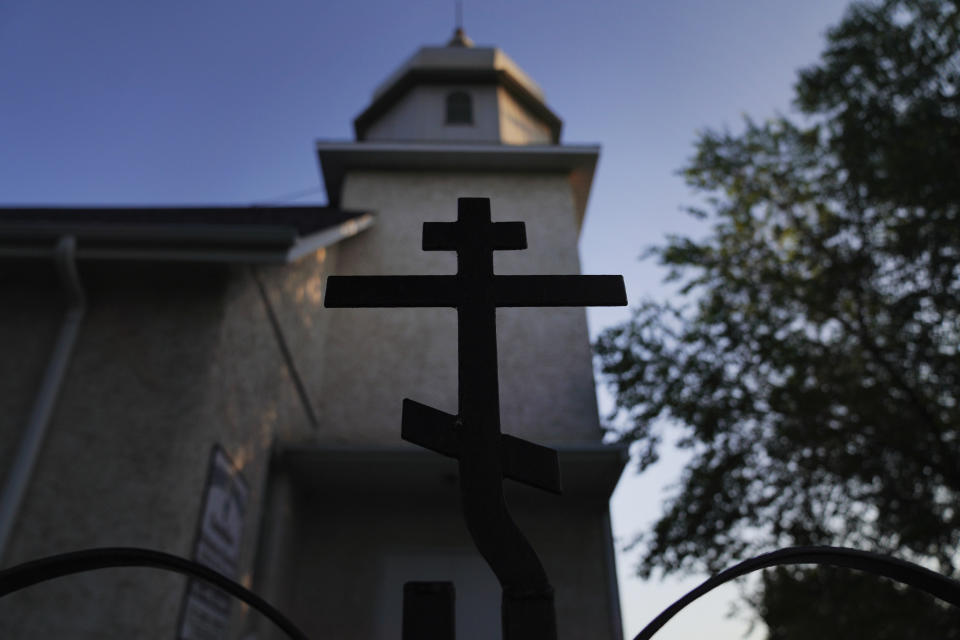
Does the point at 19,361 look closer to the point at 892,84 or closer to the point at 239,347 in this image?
the point at 239,347

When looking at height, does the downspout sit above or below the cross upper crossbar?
above

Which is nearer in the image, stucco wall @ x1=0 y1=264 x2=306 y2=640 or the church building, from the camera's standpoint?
stucco wall @ x1=0 y1=264 x2=306 y2=640

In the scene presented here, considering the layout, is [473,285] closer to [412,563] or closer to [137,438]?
[137,438]

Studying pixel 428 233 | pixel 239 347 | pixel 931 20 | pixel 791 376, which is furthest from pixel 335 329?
pixel 931 20

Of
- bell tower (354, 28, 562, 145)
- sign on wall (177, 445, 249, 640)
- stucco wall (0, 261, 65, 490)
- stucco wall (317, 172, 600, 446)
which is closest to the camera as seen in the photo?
sign on wall (177, 445, 249, 640)

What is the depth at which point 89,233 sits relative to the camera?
567 cm

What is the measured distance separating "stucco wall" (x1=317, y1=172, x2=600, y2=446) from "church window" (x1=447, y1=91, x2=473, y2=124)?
278 cm

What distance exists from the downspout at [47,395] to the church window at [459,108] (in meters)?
9.78

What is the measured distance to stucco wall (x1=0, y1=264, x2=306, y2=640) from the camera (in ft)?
15.6

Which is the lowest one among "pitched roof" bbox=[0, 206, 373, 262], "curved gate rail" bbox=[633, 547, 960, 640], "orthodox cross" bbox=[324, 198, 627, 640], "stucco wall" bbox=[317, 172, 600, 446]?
"curved gate rail" bbox=[633, 547, 960, 640]

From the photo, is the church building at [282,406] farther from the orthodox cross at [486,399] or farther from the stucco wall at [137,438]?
the orthodox cross at [486,399]

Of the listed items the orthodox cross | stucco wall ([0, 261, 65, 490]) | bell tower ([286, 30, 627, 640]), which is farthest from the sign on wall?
the orthodox cross

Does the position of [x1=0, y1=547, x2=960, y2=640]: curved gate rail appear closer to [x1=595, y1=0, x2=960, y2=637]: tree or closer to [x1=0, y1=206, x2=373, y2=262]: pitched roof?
[x1=0, y1=206, x2=373, y2=262]: pitched roof

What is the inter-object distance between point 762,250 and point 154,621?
401 inches
